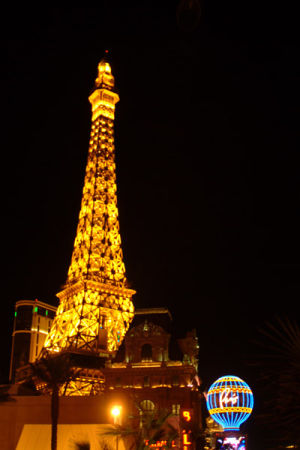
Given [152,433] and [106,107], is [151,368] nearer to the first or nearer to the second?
[152,433]

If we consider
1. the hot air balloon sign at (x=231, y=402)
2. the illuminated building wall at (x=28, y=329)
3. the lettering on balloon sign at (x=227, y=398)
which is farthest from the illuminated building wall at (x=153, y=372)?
the illuminated building wall at (x=28, y=329)

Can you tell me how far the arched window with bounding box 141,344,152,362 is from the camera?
5359cm

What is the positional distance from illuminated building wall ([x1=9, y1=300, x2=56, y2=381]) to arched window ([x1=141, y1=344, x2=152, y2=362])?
168ft

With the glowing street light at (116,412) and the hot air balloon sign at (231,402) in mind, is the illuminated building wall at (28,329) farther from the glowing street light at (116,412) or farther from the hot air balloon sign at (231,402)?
the glowing street light at (116,412)

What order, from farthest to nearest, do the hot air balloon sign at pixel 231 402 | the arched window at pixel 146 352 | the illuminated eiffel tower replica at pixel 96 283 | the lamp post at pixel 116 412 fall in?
the illuminated eiffel tower replica at pixel 96 283, the arched window at pixel 146 352, the hot air balloon sign at pixel 231 402, the lamp post at pixel 116 412

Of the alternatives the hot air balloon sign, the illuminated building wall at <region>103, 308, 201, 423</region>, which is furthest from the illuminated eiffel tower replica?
the hot air balloon sign

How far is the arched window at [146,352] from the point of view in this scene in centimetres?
5359

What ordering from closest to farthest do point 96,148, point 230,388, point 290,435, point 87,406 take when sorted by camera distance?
1. point 290,435
2. point 87,406
3. point 230,388
4. point 96,148

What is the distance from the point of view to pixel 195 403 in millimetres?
53469

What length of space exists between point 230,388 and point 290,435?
45.2 m

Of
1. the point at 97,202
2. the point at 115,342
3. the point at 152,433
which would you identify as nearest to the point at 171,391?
the point at 115,342

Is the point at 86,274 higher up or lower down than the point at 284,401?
higher up

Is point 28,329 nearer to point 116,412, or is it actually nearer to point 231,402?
point 231,402

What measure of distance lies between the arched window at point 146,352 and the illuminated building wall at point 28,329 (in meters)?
51.1
